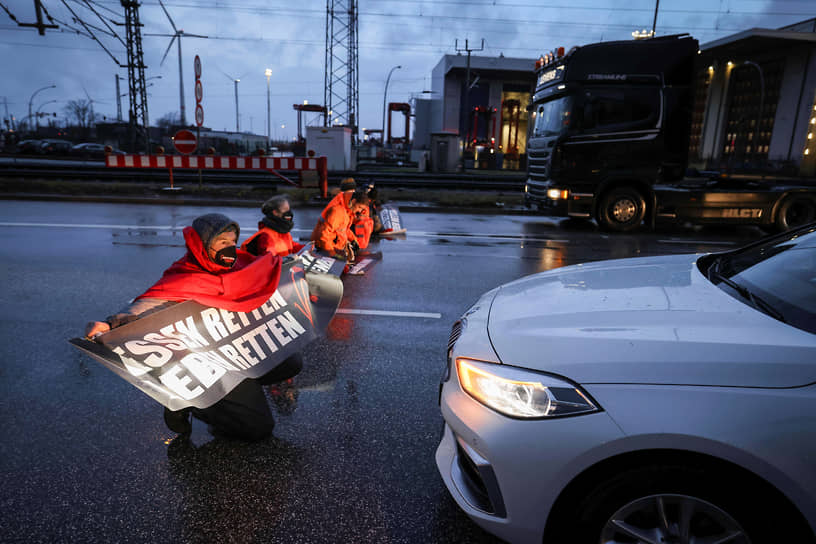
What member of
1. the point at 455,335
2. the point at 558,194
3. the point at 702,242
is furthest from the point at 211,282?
the point at 702,242

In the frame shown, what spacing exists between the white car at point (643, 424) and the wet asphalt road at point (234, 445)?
0.60 m

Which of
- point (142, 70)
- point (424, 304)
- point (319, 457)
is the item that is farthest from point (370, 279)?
point (142, 70)

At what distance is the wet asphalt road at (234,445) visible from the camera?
2.27m

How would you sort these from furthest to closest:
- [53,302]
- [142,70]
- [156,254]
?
[142,70]
[156,254]
[53,302]

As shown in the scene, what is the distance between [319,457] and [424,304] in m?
2.92

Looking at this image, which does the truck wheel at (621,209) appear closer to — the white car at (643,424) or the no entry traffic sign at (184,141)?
the white car at (643,424)

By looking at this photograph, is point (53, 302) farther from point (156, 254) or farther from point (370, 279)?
point (370, 279)

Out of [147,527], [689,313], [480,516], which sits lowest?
[147,527]

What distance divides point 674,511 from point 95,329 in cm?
253

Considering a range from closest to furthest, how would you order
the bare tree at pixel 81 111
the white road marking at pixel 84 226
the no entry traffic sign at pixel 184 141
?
the white road marking at pixel 84 226, the no entry traffic sign at pixel 184 141, the bare tree at pixel 81 111

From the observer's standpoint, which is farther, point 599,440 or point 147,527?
point 147,527

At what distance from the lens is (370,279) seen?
6.66 meters

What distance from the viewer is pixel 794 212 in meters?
10.8

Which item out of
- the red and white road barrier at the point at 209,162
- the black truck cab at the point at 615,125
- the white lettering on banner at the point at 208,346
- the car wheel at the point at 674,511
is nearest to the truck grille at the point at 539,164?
the black truck cab at the point at 615,125
